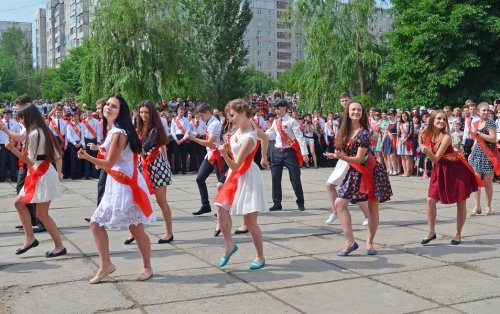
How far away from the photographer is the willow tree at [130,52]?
90.3 ft

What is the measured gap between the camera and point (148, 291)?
524 centimetres

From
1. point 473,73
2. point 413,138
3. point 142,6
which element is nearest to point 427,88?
→ point 473,73

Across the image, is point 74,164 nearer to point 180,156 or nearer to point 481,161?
point 180,156

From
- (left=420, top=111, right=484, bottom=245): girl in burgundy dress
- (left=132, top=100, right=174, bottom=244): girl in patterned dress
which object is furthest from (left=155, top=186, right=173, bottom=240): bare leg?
(left=420, top=111, right=484, bottom=245): girl in burgundy dress

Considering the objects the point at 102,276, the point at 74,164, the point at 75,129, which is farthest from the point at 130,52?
the point at 102,276

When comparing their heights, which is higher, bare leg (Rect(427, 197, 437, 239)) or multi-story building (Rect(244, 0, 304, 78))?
multi-story building (Rect(244, 0, 304, 78))

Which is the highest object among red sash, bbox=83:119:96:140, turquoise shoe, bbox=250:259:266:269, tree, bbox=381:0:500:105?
tree, bbox=381:0:500:105

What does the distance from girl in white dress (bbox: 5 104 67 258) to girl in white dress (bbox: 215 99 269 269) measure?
2054 mm

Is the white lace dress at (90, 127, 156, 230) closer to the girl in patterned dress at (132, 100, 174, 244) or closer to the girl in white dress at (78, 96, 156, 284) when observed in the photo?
the girl in white dress at (78, 96, 156, 284)

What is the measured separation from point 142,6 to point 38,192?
23.1 m

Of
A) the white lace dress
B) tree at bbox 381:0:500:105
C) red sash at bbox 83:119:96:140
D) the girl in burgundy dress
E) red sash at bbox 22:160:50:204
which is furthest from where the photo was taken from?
tree at bbox 381:0:500:105

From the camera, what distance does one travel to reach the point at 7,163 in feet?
53.1

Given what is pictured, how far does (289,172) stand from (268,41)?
119 metres

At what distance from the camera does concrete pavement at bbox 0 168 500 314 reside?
4.85 meters
